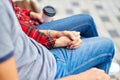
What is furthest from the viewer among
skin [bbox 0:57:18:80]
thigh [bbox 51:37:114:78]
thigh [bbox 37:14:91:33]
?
thigh [bbox 37:14:91:33]

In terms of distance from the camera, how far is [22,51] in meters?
1.09

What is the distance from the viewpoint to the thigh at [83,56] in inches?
53.1

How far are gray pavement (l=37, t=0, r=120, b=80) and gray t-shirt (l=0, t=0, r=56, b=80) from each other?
136 centimetres

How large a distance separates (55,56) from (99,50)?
25 centimetres

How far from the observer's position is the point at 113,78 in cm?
201

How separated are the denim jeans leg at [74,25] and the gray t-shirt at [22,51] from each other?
337 mm

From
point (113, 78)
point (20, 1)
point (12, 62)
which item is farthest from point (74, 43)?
point (20, 1)

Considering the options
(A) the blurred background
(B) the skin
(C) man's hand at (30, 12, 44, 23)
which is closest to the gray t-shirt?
(B) the skin

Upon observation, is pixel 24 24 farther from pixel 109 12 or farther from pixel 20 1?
pixel 109 12

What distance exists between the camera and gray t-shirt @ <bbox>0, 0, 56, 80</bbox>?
883 mm

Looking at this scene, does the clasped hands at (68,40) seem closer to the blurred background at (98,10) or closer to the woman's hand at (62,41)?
the woman's hand at (62,41)

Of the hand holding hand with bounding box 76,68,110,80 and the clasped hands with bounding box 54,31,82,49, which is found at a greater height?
the clasped hands with bounding box 54,31,82,49

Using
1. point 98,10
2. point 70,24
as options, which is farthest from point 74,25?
point 98,10

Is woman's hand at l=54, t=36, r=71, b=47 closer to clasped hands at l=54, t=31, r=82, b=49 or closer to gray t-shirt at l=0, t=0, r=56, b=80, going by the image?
clasped hands at l=54, t=31, r=82, b=49
